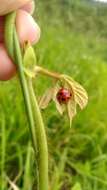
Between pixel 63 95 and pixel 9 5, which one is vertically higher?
pixel 9 5

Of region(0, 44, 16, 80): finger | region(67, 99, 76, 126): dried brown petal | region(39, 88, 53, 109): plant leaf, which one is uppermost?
region(0, 44, 16, 80): finger

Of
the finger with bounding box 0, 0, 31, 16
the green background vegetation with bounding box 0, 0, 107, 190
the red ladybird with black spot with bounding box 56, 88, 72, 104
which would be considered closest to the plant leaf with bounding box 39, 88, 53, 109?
the red ladybird with black spot with bounding box 56, 88, 72, 104

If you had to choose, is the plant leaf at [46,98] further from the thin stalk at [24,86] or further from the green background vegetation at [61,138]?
the green background vegetation at [61,138]

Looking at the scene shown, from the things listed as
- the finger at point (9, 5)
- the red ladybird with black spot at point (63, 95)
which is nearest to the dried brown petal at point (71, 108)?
the red ladybird with black spot at point (63, 95)

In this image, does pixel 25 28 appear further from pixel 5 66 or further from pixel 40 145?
pixel 40 145

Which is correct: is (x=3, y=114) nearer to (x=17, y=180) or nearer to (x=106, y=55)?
(x=17, y=180)

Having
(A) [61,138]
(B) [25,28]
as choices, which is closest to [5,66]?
(B) [25,28]

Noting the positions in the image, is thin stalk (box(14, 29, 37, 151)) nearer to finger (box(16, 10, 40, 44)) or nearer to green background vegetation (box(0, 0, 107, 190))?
finger (box(16, 10, 40, 44))
